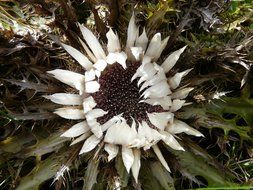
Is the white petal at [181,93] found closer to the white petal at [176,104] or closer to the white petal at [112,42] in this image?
the white petal at [176,104]

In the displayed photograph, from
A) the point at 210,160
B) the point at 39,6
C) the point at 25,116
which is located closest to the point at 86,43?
the point at 39,6

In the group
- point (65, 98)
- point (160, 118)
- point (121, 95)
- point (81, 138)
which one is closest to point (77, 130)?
point (81, 138)

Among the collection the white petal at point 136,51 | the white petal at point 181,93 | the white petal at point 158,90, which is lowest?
the white petal at point 181,93

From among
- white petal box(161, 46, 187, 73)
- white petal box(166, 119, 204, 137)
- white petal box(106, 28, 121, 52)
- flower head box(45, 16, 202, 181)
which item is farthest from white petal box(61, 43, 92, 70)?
white petal box(166, 119, 204, 137)

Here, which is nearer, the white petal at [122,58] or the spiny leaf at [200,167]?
the white petal at [122,58]

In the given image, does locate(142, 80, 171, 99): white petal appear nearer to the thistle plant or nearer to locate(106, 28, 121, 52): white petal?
the thistle plant

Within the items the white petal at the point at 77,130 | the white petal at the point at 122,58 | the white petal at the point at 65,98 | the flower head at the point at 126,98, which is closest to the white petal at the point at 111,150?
the flower head at the point at 126,98

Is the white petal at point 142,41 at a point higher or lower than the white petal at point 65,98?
higher

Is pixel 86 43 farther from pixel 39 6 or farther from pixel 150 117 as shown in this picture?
pixel 150 117
